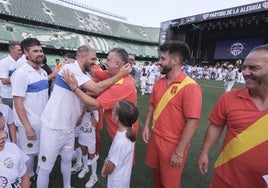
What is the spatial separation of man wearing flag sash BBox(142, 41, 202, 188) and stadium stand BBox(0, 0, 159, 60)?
3002 cm

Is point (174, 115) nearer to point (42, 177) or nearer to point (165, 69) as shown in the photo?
point (165, 69)

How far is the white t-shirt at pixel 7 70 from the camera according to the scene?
5.05 meters

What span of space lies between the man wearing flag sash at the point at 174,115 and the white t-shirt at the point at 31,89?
1595 mm

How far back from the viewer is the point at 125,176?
2.71 metres

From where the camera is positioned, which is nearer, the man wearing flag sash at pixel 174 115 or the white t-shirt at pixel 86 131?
the man wearing flag sash at pixel 174 115

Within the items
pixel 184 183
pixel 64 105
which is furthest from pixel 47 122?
pixel 184 183

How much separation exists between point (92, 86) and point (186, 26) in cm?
3204

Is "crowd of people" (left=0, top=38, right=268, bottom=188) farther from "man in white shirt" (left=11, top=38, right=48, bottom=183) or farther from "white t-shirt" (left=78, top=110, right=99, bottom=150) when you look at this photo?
"white t-shirt" (left=78, top=110, right=99, bottom=150)

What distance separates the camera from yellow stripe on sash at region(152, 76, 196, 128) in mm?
2740

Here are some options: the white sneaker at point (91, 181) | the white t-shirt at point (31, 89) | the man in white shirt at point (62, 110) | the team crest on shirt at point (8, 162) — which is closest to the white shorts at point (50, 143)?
the man in white shirt at point (62, 110)

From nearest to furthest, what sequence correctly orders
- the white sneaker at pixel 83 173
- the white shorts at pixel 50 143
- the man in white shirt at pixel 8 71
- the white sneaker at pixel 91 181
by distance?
the white shorts at pixel 50 143
the white sneaker at pixel 91 181
the white sneaker at pixel 83 173
the man in white shirt at pixel 8 71

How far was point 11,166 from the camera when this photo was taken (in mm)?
2160

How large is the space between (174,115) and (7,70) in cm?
393

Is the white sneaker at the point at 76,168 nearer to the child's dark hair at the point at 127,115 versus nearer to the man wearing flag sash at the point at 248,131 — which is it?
the child's dark hair at the point at 127,115
